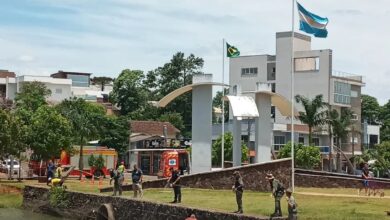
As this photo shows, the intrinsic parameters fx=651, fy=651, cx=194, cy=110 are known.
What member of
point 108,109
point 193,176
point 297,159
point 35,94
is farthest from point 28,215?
point 108,109

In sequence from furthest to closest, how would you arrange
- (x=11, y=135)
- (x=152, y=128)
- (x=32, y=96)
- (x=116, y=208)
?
(x=152, y=128) → (x=32, y=96) → (x=11, y=135) → (x=116, y=208)

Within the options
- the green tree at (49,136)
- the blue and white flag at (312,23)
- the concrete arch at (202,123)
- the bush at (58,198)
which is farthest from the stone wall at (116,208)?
the blue and white flag at (312,23)

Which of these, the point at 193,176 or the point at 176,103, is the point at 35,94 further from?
the point at 193,176

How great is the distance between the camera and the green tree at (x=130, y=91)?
97.4 metres

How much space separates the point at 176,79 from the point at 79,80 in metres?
24.2

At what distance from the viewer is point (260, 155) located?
42594mm

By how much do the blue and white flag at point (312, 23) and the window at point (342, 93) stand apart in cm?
4918

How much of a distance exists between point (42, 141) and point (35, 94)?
104ft

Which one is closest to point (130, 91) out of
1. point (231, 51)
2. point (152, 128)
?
point (152, 128)

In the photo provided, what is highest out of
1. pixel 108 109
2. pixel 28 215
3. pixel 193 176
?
pixel 108 109

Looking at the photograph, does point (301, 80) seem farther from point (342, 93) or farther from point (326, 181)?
point (326, 181)

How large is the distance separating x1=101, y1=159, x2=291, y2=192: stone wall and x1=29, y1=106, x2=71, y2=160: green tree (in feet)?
50.7

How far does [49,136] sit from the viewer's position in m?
50.8

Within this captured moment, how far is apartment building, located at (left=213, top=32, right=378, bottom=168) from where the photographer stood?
8069 centimetres
